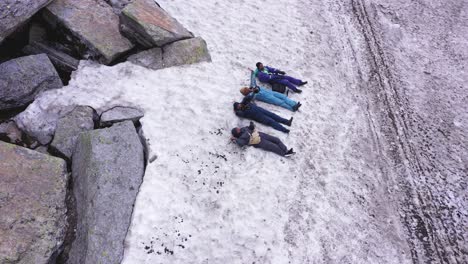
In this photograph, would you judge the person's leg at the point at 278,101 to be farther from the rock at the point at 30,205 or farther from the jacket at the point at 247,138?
the rock at the point at 30,205

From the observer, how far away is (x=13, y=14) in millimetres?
7820

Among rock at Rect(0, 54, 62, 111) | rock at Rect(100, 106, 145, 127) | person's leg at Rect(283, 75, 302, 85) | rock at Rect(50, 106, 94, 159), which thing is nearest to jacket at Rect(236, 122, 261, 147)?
rock at Rect(100, 106, 145, 127)

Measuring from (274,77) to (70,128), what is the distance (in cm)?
569

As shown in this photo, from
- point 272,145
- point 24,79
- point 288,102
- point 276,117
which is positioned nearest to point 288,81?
point 288,102

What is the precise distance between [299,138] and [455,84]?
649 cm

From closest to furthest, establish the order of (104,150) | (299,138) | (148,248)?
(148,248), (104,150), (299,138)

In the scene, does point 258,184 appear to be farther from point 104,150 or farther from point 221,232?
point 104,150

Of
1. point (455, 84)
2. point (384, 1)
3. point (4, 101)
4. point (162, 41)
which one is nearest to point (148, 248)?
point (4, 101)

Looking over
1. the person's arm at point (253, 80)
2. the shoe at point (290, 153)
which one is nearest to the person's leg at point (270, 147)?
the shoe at point (290, 153)

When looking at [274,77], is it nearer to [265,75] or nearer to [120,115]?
[265,75]

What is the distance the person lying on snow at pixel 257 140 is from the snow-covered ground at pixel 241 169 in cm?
20

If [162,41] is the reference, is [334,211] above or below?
below

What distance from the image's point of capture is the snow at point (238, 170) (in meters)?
7.09

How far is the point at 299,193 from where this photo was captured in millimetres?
8141
